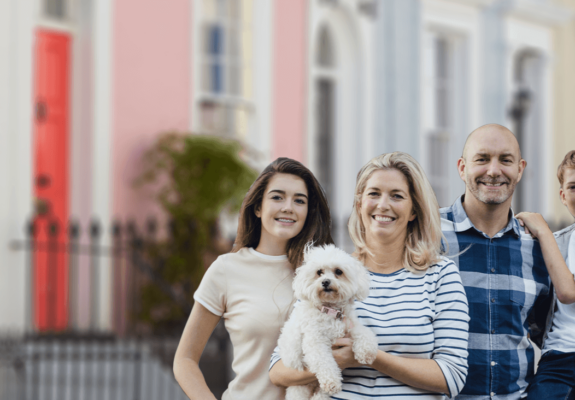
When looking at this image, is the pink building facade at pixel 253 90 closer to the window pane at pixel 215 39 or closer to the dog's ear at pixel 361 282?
the window pane at pixel 215 39

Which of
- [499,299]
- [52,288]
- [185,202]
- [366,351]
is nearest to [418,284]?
[366,351]

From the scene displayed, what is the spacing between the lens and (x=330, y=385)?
2.63m

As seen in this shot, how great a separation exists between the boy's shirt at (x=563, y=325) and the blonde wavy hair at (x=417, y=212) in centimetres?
67

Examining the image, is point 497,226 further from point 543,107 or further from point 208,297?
point 543,107

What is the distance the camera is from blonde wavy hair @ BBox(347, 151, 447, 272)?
9.37 ft

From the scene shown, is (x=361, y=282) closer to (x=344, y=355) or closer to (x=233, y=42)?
(x=344, y=355)

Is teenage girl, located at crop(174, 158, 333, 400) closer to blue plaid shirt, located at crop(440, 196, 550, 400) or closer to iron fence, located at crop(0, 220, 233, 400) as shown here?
blue plaid shirt, located at crop(440, 196, 550, 400)

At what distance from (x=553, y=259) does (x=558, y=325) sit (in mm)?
320

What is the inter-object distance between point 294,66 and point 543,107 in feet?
19.7

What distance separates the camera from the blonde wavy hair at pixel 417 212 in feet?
9.37

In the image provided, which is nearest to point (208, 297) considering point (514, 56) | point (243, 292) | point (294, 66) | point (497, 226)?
point (243, 292)

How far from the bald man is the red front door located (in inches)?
227

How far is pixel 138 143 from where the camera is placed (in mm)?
8445

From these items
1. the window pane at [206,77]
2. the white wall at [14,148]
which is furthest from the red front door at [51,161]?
the window pane at [206,77]
